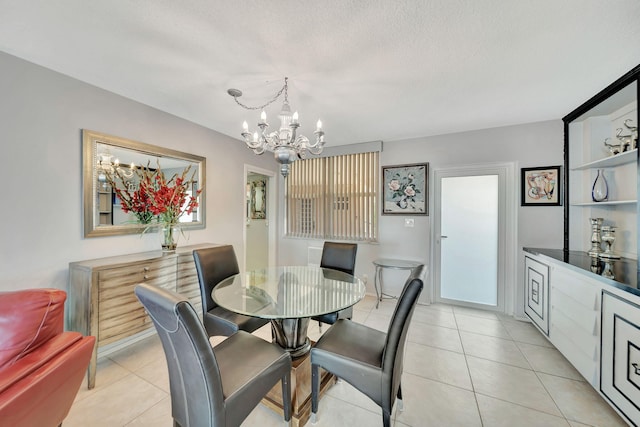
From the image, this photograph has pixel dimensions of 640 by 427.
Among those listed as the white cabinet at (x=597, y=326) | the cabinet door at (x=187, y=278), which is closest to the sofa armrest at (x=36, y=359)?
the cabinet door at (x=187, y=278)

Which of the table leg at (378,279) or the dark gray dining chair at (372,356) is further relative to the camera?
the table leg at (378,279)

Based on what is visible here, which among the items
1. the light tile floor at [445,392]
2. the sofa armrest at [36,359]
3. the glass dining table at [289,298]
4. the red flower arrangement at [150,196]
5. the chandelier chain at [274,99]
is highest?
the chandelier chain at [274,99]

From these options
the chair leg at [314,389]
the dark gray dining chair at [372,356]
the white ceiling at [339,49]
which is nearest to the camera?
the dark gray dining chair at [372,356]

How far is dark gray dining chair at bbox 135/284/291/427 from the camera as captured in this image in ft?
3.17

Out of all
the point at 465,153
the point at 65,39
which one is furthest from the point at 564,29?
the point at 65,39

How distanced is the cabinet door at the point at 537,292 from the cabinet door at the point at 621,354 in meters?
0.78

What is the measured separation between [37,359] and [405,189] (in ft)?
12.3

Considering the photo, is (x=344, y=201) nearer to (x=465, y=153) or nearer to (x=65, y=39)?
(x=465, y=153)

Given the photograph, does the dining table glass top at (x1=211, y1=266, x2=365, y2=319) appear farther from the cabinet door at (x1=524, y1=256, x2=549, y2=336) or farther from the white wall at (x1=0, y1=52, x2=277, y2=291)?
the cabinet door at (x1=524, y1=256, x2=549, y2=336)

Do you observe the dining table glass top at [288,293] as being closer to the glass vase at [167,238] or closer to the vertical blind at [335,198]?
the glass vase at [167,238]

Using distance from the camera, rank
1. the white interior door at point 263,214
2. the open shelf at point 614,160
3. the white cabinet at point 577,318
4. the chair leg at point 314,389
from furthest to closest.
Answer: the white interior door at point 263,214 < the open shelf at point 614,160 < the white cabinet at point 577,318 < the chair leg at point 314,389

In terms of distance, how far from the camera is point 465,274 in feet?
11.0

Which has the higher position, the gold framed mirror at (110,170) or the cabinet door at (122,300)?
the gold framed mirror at (110,170)

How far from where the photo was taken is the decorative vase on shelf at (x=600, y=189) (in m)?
2.39
